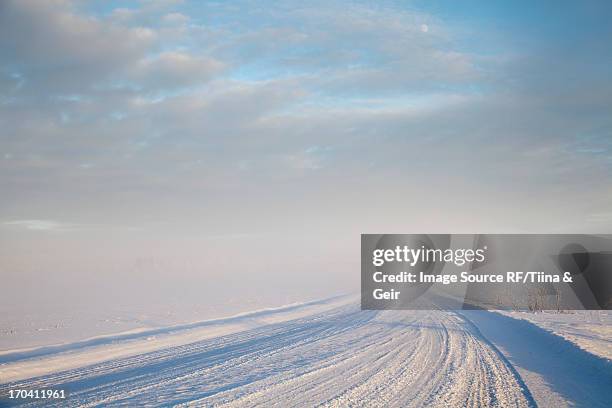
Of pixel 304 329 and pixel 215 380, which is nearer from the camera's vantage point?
pixel 215 380

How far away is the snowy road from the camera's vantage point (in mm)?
8070

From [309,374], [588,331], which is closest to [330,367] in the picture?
[309,374]

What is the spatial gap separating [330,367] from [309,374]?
2.87 feet

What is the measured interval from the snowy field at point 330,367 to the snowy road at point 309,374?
3 cm

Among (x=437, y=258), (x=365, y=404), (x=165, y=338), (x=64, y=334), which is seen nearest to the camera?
(x=365, y=404)

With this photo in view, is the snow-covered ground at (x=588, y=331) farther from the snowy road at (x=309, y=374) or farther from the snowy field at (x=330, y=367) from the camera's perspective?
the snowy road at (x=309, y=374)

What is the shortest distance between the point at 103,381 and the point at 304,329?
9417 mm

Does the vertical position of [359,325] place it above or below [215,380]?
below

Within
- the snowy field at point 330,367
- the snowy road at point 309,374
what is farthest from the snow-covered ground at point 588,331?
the snowy road at point 309,374

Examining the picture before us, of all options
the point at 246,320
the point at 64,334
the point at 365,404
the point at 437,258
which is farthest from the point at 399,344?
the point at 437,258

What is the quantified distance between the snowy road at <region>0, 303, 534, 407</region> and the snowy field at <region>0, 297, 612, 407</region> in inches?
1.0

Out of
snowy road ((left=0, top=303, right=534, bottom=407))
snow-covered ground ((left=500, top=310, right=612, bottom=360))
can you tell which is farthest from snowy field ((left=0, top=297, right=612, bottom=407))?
snow-covered ground ((left=500, top=310, right=612, bottom=360))

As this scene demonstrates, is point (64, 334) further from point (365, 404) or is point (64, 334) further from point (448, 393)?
point (448, 393)

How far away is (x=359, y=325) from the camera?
1838 cm
